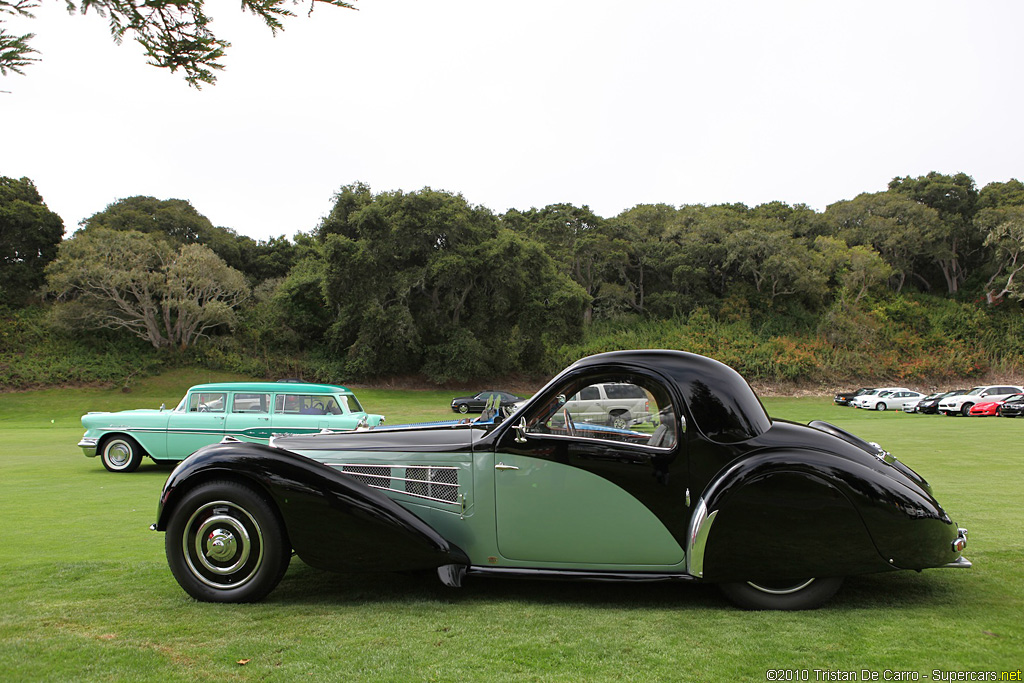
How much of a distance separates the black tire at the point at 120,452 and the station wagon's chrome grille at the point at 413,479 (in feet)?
32.7

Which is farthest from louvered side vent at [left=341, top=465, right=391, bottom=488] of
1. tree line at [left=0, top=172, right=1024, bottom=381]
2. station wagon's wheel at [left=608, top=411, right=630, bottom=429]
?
tree line at [left=0, top=172, right=1024, bottom=381]

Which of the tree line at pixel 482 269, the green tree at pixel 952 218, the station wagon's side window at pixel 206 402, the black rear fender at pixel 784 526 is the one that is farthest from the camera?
the green tree at pixel 952 218

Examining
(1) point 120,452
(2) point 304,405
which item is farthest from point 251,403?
(1) point 120,452

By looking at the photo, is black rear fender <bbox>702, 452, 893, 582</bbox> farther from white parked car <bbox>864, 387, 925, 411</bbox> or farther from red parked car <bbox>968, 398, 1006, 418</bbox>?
white parked car <bbox>864, 387, 925, 411</bbox>

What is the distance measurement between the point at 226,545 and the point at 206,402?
31.1 ft

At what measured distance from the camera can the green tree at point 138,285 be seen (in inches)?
1699

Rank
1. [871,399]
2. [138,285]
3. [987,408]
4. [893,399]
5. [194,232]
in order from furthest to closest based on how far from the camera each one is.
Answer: [194,232]
[138,285]
[871,399]
[893,399]
[987,408]

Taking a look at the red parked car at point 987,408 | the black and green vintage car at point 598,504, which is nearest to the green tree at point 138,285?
the red parked car at point 987,408

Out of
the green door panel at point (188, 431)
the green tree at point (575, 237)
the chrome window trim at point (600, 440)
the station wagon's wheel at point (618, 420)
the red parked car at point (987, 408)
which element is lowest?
the red parked car at point (987, 408)

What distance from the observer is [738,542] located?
4.30 m

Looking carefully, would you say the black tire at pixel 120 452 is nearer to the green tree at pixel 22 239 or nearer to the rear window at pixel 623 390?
the rear window at pixel 623 390

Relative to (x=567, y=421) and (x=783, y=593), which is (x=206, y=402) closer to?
(x=567, y=421)

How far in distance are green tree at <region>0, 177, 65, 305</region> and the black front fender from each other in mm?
54758

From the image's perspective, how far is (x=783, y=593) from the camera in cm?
438
